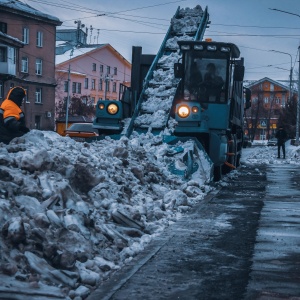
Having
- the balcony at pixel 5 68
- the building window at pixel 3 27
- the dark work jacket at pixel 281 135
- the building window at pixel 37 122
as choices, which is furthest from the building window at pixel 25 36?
the dark work jacket at pixel 281 135

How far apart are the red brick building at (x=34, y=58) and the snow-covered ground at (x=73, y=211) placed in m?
49.1

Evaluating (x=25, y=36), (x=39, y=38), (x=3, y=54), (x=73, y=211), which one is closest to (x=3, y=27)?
(x=25, y=36)

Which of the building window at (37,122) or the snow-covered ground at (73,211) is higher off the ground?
the snow-covered ground at (73,211)


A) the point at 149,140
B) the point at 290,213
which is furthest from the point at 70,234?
the point at 149,140

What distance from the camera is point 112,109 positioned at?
56.2 feet

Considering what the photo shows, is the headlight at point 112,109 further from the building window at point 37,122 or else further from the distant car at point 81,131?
the building window at point 37,122

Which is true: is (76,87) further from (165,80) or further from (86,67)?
(165,80)

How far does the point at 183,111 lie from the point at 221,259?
28.6ft

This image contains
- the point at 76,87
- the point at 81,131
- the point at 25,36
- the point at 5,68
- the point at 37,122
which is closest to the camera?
the point at 81,131

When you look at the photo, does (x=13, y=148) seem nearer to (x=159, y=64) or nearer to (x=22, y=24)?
(x=159, y=64)

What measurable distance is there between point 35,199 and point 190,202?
16.2ft

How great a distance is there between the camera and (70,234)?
24.3ft

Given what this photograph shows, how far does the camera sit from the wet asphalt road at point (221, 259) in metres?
6.28

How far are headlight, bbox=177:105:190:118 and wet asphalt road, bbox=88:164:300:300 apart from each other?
4.07 meters
